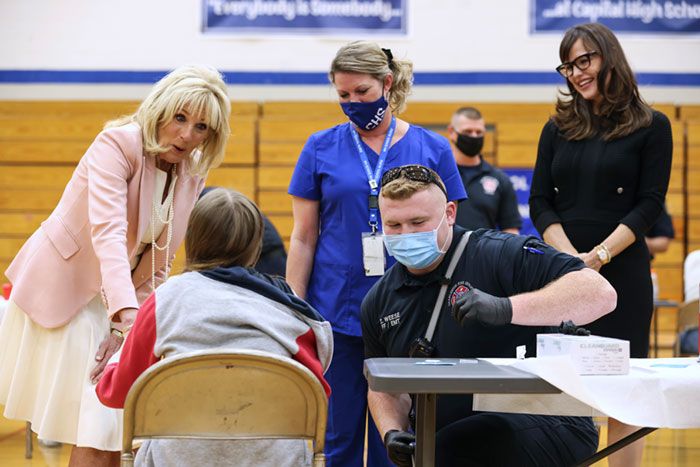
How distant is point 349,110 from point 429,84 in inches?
253

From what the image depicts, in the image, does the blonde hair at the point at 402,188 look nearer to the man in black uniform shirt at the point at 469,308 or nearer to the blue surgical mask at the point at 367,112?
the man in black uniform shirt at the point at 469,308

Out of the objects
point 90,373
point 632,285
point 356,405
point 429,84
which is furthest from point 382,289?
point 429,84

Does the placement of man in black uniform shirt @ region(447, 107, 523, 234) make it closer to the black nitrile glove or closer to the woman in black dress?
the woman in black dress

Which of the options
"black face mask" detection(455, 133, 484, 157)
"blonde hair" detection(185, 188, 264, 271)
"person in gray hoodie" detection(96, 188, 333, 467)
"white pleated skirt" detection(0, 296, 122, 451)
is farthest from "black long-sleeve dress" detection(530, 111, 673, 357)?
"black face mask" detection(455, 133, 484, 157)

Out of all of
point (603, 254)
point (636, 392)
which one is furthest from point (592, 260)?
point (636, 392)

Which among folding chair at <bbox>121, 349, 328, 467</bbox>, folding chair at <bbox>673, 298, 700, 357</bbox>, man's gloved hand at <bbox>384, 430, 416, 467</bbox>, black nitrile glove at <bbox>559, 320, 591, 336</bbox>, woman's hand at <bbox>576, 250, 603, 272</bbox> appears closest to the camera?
folding chair at <bbox>121, 349, 328, 467</bbox>

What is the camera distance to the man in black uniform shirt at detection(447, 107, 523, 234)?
212 inches

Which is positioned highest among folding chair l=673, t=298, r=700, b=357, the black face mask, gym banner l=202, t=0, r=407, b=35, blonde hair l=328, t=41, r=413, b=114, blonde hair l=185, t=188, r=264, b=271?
gym banner l=202, t=0, r=407, b=35

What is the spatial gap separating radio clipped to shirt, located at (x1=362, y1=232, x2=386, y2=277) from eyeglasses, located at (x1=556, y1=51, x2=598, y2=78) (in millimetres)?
917

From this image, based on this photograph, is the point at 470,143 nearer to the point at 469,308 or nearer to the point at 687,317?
the point at 687,317

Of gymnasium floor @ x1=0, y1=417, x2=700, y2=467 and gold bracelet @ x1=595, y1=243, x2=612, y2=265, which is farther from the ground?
gold bracelet @ x1=595, y1=243, x2=612, y2=265

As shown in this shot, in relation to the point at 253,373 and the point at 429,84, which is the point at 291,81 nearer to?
the point at 429,84

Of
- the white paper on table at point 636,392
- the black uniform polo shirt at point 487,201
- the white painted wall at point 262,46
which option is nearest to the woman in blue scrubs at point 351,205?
the white paper on table at point 636,392

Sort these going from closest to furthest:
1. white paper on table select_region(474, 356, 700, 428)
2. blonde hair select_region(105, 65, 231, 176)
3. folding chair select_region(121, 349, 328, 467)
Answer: white paper on table select_region(474, 356, 700, 428) < folding chair select_region(121, 349, 328, 467) < blonde hair select_region(105, 65, 231, 176)
